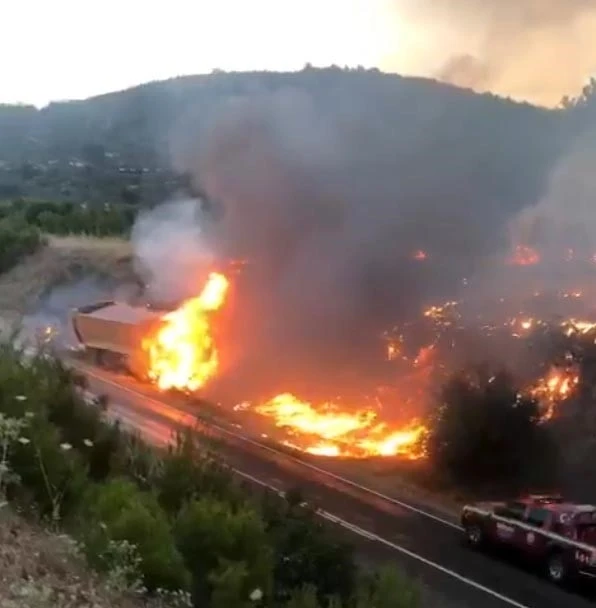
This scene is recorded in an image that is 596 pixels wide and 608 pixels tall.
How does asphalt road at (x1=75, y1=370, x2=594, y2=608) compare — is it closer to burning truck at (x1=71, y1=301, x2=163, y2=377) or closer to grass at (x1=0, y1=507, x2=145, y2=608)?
burning truck at (x1=71, y1=301, x2=163, y2=377)

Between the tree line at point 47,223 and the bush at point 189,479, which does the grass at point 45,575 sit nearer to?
the bush at point 189,479

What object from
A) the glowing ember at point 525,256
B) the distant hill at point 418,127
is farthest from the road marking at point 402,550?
Answer: the distant hill at point 418,127

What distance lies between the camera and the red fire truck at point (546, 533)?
17312mm

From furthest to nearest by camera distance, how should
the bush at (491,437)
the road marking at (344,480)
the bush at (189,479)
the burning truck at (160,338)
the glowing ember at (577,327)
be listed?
the burning truck at (160,338)
the glowing ember at (577,327)
the bush at (491,437)
the road marking at (344,480)
the bush at (189,479)

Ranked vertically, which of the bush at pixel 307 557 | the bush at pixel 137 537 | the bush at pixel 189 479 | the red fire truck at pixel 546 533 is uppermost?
the bush at pixel 137 537

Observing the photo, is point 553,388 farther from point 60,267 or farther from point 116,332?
point 60,267

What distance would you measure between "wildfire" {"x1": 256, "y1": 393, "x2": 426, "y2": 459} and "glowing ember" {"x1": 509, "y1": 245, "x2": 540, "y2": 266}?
9.09 metres

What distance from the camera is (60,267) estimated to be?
48.9m

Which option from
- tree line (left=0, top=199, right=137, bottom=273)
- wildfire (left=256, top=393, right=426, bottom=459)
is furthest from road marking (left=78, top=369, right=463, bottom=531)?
tree line (left=0, top=199, right=137, bottom=273)

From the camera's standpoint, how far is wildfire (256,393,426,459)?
2567cm

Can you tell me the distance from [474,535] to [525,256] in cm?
1719

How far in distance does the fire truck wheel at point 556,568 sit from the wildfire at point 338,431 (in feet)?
25.1

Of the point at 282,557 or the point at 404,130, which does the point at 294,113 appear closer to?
the point at 404,130

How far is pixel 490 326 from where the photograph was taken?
28.7m
